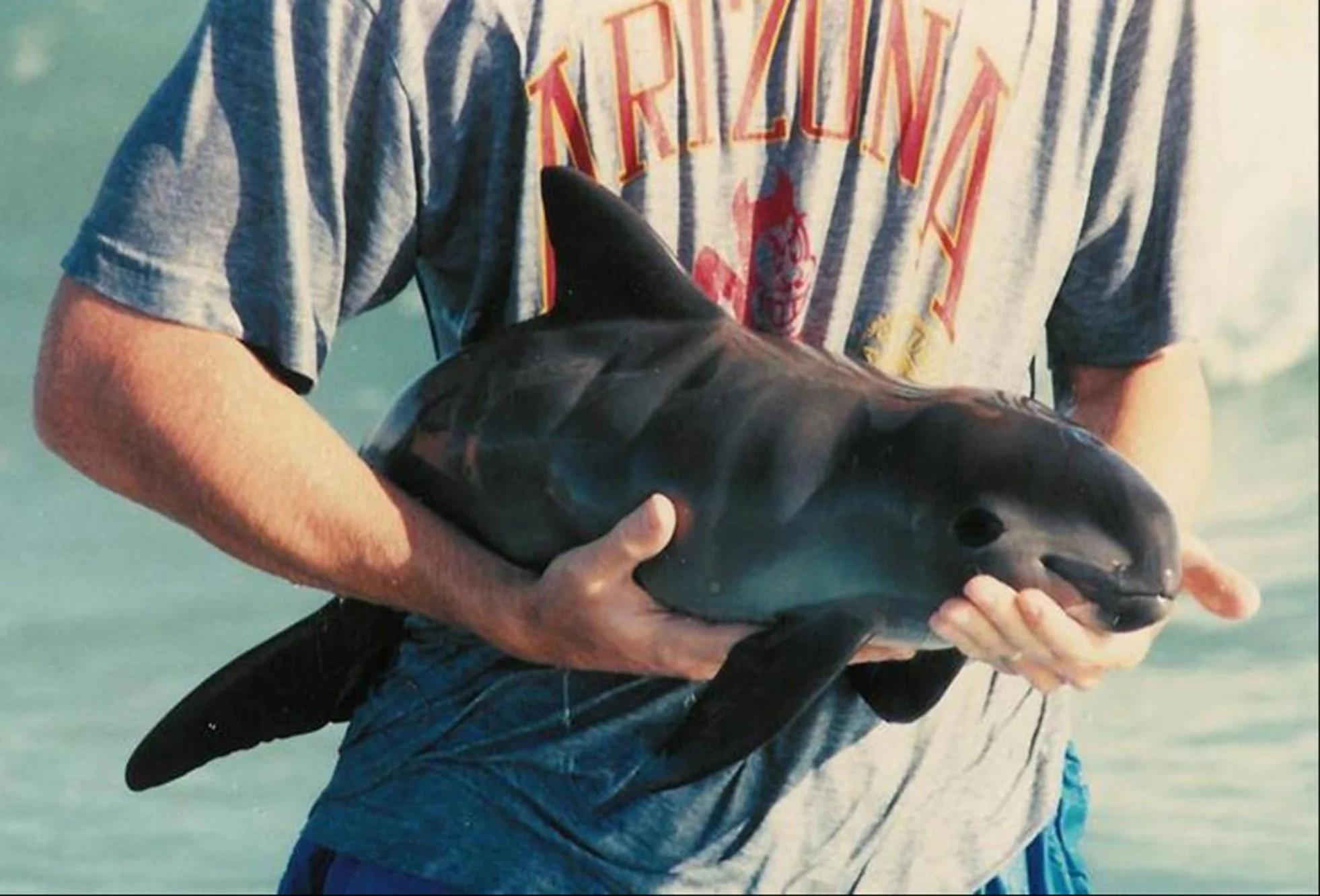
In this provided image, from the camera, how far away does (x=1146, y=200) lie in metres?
3.01

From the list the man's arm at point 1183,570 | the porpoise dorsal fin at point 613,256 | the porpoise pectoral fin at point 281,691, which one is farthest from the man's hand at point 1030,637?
the porpoise pectoral fin at point 281,691

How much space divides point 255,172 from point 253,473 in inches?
12.5

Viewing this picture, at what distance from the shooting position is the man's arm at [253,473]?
2.52 metres

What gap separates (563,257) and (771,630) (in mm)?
466

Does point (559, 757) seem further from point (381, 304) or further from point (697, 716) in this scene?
point (381, 304)

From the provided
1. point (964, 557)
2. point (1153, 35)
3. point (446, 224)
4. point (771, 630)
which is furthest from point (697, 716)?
point (1153, 35)

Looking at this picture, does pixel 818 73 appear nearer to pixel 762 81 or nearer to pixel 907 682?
pixel 762 81

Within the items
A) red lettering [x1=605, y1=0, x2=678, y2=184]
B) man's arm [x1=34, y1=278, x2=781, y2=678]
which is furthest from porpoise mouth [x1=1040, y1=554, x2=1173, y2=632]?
red lettering [x1=605, y1=0, x2=678, y2=184]

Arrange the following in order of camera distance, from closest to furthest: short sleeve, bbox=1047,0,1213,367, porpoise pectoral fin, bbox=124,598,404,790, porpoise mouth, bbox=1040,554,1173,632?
porpoise mouth, bbox=1040,554,1173,632 → porpoise pectoral fin, bbox=124,598,404,790 → short sleeve, bbox=1047,0,1213,367

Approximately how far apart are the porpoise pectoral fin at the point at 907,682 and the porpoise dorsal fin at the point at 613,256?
42cm

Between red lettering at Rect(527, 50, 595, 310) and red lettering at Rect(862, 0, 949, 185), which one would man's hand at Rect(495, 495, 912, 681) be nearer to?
red lettering at Rect(527, 50, 595, 310)

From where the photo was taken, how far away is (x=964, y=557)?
2.27m

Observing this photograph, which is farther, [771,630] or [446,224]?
[446,224]

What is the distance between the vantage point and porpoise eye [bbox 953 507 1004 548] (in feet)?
7.43
